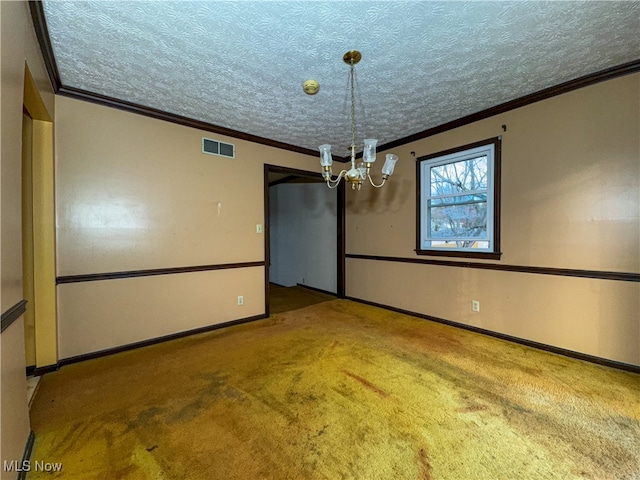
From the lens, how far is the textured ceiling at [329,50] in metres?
1.53

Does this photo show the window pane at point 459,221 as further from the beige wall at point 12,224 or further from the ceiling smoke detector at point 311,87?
the beige wall at point 12,224

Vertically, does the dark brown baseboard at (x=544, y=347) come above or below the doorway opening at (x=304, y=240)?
below

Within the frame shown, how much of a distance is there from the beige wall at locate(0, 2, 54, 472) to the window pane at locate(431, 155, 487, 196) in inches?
144

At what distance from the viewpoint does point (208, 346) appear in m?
2.72

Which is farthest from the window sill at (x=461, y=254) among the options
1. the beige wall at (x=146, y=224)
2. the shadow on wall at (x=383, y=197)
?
the beige wall at (x=146, y=224)

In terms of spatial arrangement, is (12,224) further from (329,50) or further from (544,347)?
(544,347)

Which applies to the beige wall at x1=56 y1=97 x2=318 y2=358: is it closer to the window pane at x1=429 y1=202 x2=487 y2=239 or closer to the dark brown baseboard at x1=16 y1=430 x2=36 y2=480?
the dark brown baseboard at x1=16 y1=430 x2=36 y2=480

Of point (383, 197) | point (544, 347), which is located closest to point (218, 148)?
point (383, 197)

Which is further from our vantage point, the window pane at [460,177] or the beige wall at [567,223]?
the window pane at [460,177]

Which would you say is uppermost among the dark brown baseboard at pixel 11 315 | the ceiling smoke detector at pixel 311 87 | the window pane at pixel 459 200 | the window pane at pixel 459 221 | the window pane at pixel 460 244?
the ceiling smoke detector at pixel 311 87

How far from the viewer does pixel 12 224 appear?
1251mm

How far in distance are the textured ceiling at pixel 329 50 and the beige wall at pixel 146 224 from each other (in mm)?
377

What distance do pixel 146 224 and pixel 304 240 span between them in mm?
3214

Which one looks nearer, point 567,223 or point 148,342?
point 567,223
